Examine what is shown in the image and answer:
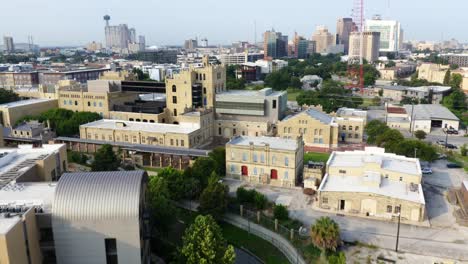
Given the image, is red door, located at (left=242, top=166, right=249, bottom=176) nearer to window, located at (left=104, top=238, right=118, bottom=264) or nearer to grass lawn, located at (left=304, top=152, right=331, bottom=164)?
grass lawn, located at (left=304, top=152, right=331, bottom=164)

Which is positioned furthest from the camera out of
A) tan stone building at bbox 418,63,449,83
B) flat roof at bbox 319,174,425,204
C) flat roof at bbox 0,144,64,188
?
tan stone building at bbox 418,63,449,83

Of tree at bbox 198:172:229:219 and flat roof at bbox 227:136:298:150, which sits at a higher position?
flat roof at bbox 227:136:298:150

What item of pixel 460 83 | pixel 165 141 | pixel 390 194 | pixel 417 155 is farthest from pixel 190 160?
pixel 460 83

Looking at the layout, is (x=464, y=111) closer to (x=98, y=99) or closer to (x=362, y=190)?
(x=362, y=190)

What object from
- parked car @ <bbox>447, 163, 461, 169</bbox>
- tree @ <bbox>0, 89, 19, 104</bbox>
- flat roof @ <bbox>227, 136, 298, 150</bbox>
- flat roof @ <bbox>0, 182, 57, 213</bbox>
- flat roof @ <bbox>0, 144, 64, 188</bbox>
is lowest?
parked car @ <bbox>447, 163, 461, 169</bbox>

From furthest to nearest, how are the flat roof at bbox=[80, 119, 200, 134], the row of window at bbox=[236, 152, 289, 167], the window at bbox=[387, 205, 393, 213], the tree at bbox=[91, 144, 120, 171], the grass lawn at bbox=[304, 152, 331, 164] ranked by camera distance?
the flat roof at bbox=[80, 119, 200, 134]
the grass lawn at bbox=[304, 152, 331, 164]
the tree at bbox=[91, 144, 120, 171]
the row of window at bbox=[236, 152, 289, 167]
the window at bbox=[387, 205, 393, 213]

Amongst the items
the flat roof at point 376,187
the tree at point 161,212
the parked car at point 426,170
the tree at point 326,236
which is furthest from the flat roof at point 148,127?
the parked car at point 426,170

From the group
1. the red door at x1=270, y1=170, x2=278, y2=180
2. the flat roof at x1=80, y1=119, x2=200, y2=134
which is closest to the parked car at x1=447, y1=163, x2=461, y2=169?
the red door at x1=270, y1=170, x2=278, y2=180
